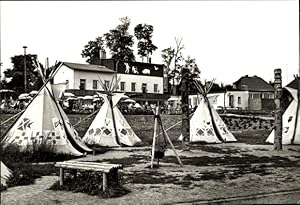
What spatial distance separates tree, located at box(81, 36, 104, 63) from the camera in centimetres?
4650

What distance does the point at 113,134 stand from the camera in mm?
16469

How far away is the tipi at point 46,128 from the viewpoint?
475 inches

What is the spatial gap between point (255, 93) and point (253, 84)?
357 centimetres

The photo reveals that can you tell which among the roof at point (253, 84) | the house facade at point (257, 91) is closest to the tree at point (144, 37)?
the house facade at point (257, 91)

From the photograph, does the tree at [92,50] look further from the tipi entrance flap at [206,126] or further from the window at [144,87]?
the tipi entrance flap at [206,126]

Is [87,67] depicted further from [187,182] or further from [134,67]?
[187,182]

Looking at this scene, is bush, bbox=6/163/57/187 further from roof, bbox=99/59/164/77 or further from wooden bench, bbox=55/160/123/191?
roof, bbox=99/59/164/77

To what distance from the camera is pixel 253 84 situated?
189ft

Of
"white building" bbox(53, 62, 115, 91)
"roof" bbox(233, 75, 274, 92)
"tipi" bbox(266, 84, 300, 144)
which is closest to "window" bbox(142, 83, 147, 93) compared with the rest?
"white building" bbox(53, 62, 115, 91)

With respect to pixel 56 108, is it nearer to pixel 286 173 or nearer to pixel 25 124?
pixel 25 124

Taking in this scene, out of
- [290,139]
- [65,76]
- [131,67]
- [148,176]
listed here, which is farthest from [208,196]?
[131,67]

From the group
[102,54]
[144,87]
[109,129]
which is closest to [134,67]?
[144,87]

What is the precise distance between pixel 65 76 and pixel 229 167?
33.7 metres

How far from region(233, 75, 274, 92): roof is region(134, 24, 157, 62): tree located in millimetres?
21738
